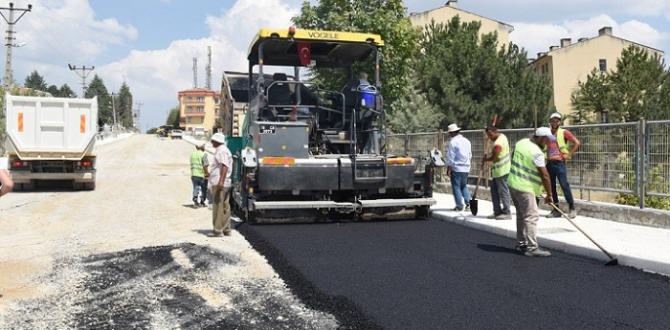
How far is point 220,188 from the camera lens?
8.03 metres

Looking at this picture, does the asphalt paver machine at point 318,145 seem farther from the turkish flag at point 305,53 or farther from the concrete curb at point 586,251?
the concrete curb at point 586,251

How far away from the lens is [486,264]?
243 inches

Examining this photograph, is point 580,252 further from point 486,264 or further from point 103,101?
point 103,101

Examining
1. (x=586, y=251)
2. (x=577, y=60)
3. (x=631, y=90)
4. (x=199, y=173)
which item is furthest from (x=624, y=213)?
(x=577, y=60)

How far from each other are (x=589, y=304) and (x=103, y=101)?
120 m

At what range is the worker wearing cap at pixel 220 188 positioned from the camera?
8.02m

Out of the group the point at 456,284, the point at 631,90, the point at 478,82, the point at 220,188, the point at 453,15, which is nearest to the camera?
the point at 456,284

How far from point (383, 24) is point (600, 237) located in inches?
407

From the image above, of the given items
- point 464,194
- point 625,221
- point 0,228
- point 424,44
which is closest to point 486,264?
point 625,221

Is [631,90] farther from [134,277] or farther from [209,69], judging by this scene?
[209,69]

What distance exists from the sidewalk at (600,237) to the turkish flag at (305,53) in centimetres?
320

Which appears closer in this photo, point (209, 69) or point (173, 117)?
point (209, 69)

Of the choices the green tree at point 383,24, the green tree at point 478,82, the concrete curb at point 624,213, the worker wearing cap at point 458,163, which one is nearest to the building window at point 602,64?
the green tree at point 478,82

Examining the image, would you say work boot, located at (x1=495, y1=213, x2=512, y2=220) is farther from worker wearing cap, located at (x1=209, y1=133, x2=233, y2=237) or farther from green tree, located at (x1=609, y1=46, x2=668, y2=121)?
green tree, located at (x1=609, y1=46, x2=668, y2=121)
